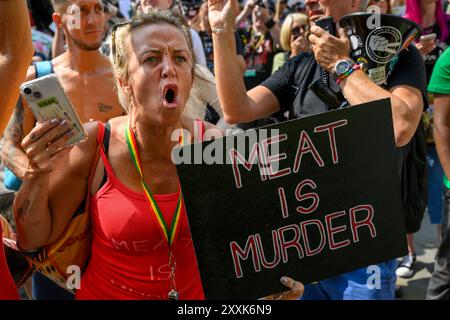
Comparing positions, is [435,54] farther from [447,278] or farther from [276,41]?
Result: [276,41]

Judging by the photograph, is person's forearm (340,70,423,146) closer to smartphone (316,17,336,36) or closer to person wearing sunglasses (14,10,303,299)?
smartphone (316,17,336,36)

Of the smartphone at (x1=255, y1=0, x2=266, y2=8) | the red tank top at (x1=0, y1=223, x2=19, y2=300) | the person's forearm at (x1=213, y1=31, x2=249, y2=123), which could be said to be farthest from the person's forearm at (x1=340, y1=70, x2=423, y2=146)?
the smartphone at (x1=255, y1=0, x2=266, y2=8)

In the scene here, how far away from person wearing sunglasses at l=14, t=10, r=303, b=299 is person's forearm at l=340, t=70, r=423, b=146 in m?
0.60

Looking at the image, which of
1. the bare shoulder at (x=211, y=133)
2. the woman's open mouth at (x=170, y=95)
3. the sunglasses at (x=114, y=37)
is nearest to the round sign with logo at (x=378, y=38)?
the bare shoulder at (x=211, y=133)

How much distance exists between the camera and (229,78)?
8.43 feet

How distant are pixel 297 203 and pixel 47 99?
785mm

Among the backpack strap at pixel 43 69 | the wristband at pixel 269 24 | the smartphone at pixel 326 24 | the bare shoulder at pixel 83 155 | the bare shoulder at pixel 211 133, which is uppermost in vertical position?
the smartphone at pixel 326 24

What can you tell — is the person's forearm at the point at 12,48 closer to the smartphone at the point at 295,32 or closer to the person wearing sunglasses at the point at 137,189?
the person wearing sunglasses at the point at 137,189

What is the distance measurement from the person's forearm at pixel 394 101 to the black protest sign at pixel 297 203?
0.44 m

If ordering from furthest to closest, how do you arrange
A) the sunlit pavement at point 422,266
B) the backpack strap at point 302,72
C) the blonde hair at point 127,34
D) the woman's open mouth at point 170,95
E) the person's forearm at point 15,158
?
1. the sunlit pavement at point 422,266
2. the person's forearm at point 15,158
3. the backpack strap at point 302,72
4. the blonde hair at point 127,34
5. the woman's open mouth at point 170,95

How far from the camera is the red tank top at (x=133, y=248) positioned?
1999 millimetres

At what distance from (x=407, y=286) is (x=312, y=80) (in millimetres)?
2447

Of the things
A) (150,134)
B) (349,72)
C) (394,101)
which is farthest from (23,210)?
(394,101)

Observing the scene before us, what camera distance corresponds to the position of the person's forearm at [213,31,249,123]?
2.52 meters
